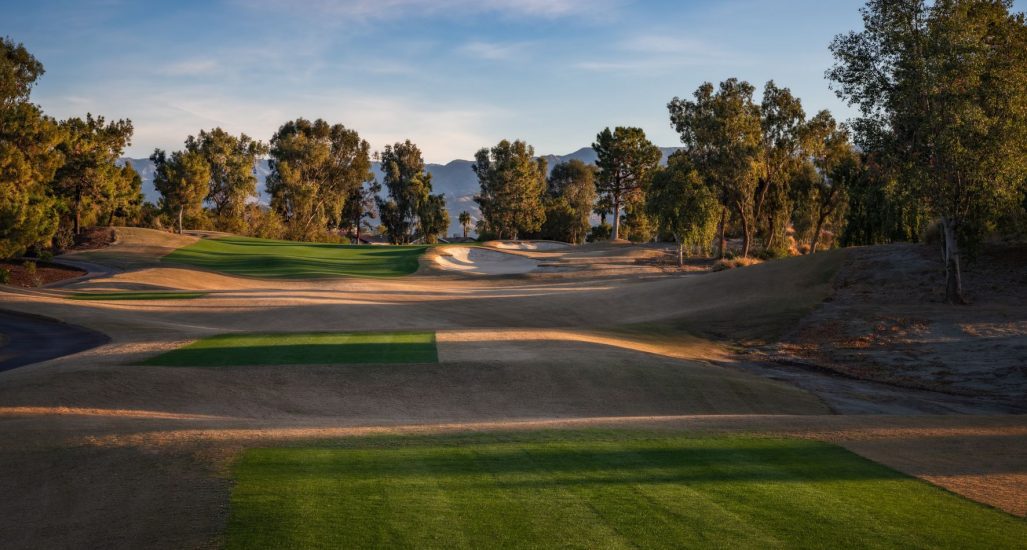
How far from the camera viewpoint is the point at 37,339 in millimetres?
24094

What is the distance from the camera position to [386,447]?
11336 mm

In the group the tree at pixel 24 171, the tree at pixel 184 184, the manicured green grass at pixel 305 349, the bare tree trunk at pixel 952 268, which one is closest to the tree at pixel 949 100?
the bare tree trunk at pixel 952 268

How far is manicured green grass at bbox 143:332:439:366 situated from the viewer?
813 inches

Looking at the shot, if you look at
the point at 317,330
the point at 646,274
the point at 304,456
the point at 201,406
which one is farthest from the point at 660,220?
the point at 304,456

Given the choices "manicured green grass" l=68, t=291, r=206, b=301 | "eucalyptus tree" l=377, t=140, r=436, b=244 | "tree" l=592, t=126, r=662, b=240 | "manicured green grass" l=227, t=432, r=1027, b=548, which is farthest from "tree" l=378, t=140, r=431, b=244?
"manicured green grass" l=227, t=432, r=1027, b=548

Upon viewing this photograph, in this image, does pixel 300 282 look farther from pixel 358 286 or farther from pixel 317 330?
pixel 317 330

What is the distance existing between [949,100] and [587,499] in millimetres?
23908

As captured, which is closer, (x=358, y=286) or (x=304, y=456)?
(x=304, y=456)

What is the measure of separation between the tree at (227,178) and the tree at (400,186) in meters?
29.1

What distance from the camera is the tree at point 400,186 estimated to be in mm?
126250

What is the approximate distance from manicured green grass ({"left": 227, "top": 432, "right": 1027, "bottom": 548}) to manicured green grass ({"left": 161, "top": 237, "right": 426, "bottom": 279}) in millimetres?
45823

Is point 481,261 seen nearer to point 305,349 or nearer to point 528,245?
point 528,245

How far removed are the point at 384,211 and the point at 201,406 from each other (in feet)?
369

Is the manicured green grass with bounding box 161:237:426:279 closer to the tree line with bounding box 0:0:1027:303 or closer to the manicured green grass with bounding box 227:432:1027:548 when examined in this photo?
the tree line with bounding box 0:0:1027:303
